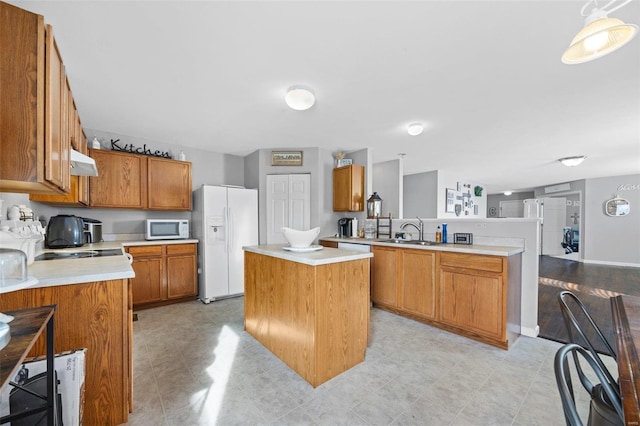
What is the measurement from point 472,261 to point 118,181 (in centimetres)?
436

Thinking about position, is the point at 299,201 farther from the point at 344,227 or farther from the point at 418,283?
the point at 418,283

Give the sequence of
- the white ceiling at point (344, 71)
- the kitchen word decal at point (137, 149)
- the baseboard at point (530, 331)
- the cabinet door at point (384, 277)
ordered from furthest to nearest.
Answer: the kitchen word decal at point (137, 149)
the cabinet door at point (384, 277)
the baseboard at point (530, 331)
the white ceiling at point (344, 71)

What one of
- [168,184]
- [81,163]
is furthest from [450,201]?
[81,163]

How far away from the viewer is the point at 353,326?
6.84ft

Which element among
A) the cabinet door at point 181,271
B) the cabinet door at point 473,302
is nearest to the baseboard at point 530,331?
the cabinet door at point 473,302

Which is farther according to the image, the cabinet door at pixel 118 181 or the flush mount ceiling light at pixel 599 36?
the cabinet door at pixel 118 181

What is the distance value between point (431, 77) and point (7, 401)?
10.5 feet

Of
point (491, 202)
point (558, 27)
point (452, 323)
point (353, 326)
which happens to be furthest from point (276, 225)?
point (491, 202)

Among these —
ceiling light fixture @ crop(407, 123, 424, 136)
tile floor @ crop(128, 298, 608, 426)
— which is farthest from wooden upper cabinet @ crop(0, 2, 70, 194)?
ceiling light fixture @ crop(407, 123, 424, 136)

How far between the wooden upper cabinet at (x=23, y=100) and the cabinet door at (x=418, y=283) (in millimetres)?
3020

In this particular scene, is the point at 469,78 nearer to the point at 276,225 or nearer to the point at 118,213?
the point at 276,225

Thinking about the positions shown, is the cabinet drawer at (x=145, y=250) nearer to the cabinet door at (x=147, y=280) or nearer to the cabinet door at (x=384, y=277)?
the cabinet door at (x=147, y=280)

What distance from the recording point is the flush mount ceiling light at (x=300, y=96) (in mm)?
2311

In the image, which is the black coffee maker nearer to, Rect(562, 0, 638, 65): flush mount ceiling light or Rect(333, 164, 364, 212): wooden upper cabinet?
Rect(333, 164, 364, 212): wooden upper cabinet
